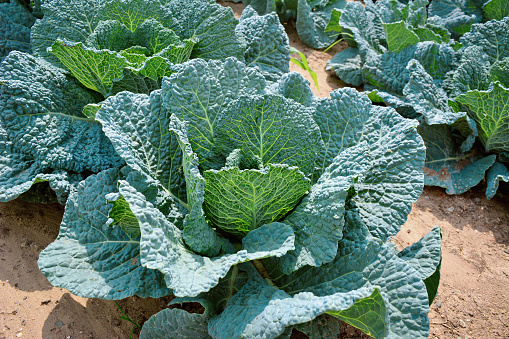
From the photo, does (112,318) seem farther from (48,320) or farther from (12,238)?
(12,238)

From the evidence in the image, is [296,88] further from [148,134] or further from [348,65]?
[348,65]

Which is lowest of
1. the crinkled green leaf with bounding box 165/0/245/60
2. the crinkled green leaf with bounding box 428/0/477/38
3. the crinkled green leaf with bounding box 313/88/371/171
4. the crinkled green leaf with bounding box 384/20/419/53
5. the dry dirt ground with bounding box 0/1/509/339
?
the dry dirt ground with bounding box 0/1/509/339

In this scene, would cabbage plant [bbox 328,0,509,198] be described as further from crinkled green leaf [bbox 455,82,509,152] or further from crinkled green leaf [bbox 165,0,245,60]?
crinkled green leaf [bbox 165,0,245,60]

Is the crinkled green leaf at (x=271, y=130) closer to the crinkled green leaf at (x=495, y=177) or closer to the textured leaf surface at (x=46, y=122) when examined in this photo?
the textured leaf surface at (x=46, y=122)

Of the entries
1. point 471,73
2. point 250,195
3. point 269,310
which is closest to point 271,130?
point 250,195

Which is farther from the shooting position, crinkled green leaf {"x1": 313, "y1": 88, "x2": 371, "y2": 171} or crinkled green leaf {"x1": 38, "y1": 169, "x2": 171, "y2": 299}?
crinkled green leaf {"x1": 313, "y1": 88, "x2": 371, "y2": 171}

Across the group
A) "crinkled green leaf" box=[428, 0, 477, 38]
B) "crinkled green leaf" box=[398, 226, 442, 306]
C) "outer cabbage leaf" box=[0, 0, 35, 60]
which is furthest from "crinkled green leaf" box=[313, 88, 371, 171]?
"crinkled green leaf" box=[428, 0, 477, 38]
